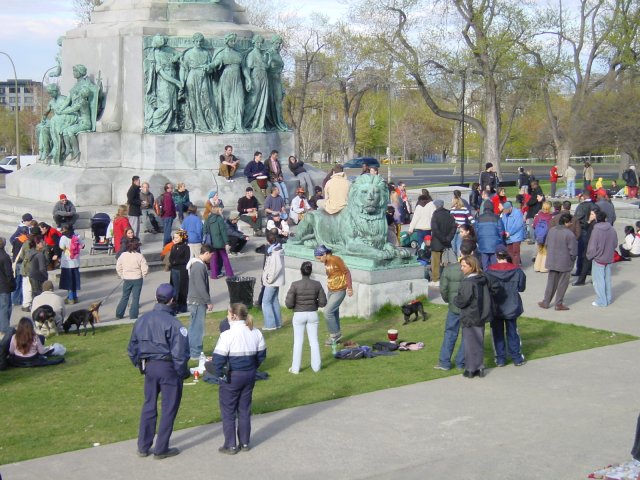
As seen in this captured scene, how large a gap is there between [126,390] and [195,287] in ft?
6.03

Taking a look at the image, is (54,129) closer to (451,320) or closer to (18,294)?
(18,294)

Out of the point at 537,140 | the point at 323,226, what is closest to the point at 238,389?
the point at 323,226

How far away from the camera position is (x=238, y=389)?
980 cm

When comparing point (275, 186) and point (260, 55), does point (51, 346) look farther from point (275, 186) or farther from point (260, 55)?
point (260, 55)

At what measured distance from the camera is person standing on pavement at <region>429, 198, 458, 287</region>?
62.5 ft

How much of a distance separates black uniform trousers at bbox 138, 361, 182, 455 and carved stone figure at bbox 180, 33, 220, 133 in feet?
55.2

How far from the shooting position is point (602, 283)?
1714 centimetres

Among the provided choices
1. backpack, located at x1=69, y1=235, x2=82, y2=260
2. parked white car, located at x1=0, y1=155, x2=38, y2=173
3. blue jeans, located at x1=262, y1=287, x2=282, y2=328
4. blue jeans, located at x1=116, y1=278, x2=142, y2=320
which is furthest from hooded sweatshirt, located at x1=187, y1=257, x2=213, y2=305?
parked white car, located at x1=0, y1=155, x2=38, y2=173

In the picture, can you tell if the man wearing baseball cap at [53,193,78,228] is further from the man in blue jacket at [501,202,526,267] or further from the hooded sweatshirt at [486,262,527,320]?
the hooded sweatshirt at [486,262,527,320]

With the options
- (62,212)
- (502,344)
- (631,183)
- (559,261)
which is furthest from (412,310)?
(631,183)

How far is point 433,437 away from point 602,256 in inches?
300

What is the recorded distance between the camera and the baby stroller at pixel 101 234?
21.6 meters

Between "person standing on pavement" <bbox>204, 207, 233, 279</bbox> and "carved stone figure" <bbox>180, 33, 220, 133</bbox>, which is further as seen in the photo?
"carved stone figure" <bbox>180, 33, 220, 133</bbox>

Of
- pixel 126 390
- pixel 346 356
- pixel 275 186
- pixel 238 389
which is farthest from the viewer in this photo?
pixel 275 186
